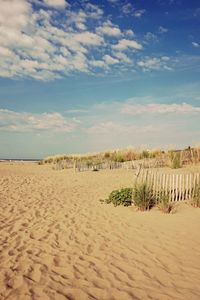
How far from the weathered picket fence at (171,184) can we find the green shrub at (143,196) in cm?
33

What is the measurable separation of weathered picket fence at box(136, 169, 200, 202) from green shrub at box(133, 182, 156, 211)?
329mm

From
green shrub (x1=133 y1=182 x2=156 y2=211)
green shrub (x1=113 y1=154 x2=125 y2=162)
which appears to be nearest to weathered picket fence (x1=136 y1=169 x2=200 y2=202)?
green shrub (x1=133 y1=182 x2=156 y2=211)

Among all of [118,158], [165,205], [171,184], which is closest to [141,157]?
[118,158]

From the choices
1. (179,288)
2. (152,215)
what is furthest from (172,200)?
(179,288)

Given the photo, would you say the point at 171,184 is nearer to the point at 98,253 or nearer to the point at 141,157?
the point at 98,253

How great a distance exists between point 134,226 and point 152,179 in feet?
9.03

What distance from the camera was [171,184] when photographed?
1130 cm

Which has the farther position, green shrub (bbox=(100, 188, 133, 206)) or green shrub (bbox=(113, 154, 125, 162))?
green shrub (bbox=(113, 154, 125, 162))

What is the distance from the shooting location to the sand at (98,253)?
4730 mm

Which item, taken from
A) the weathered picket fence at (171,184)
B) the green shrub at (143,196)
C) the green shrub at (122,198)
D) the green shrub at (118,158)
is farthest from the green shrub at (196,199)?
the green shrub at (118,158)

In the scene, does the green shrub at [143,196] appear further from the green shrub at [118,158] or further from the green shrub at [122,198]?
the green shrub at [118,158]

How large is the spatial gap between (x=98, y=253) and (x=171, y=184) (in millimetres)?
5606

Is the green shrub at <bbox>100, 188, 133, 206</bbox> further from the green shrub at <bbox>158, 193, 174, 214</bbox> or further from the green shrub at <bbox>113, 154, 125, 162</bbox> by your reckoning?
the green shrub at <bbox>113, 154, 125, 162</bbox>

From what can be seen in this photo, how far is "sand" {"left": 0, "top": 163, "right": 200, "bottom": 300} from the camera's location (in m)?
4.73
